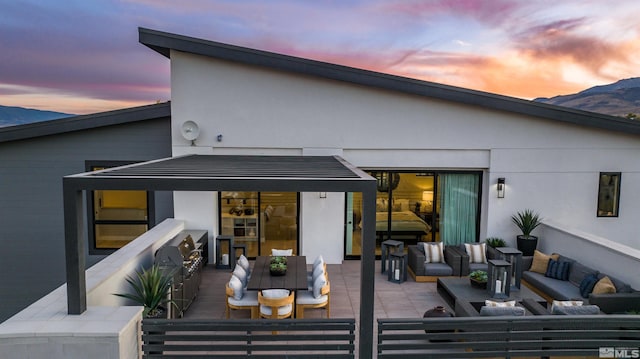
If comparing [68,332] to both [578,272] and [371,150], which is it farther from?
[578,272]

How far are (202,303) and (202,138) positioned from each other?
14.0ft

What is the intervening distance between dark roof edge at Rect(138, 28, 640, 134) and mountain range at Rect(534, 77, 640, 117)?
12832mm

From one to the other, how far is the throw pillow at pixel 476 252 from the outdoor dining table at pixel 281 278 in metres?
4.27

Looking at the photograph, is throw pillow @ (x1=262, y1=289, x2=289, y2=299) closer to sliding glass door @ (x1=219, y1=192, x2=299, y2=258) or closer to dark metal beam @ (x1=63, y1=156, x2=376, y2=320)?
dark metal beam @ (x1=63, y1=156, x2=376, y2=320)

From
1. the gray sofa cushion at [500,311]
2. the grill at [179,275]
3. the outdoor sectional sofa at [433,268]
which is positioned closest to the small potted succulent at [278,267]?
the grill at [179,275]

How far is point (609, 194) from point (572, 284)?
13.2ft

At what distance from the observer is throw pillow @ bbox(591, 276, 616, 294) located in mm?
7336

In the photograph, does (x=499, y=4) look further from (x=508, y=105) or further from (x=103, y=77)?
(x=103, y=77)

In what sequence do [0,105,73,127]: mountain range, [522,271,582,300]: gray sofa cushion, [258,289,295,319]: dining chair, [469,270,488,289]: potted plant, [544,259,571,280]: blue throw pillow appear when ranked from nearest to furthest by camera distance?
[258,289,295,319]: dining chair → [522,271,582,300]: gray sofa cushion → [469,270,488,289]: potted plant → [544,259,571,280]: blue throw pillow → [0,105,73,127]: mountain range

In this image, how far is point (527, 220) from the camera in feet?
34.7

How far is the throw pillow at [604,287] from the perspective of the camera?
7.34m

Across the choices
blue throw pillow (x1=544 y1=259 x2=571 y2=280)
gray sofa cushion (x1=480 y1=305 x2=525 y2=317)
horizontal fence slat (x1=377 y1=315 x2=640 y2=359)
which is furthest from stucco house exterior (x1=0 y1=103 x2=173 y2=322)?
blue throw pillow (x1=544 y1=259 x2=571 y2=280)

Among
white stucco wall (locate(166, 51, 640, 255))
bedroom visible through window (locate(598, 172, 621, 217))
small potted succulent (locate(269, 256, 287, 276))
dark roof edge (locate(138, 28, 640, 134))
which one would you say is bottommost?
small potted succulent (locate(269, 256, 287, 276))

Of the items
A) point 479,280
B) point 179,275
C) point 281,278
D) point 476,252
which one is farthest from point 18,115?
point 479,280
